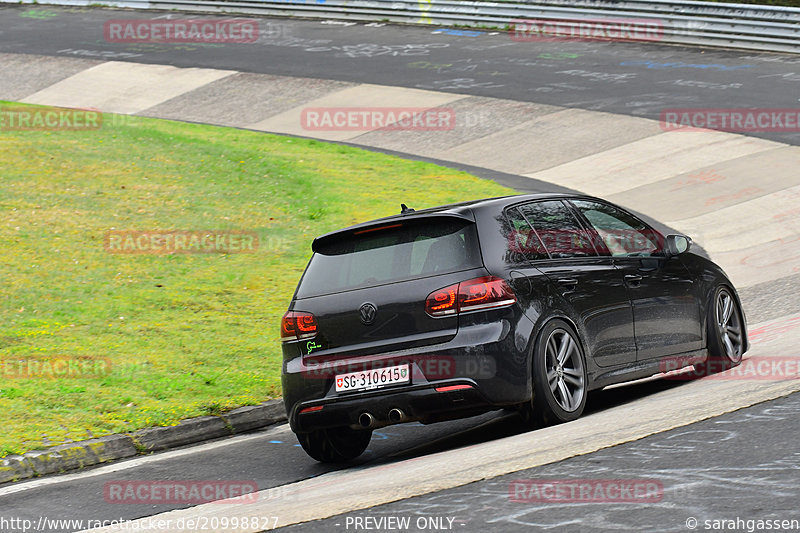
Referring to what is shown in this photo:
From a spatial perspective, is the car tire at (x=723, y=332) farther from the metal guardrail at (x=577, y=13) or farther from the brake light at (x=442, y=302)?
the metal guardrail at (x=577, y=13)

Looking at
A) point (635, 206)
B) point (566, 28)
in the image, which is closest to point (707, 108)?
point (635, 206)

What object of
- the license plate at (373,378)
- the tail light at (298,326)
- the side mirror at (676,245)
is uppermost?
the side mirror at (676,245)

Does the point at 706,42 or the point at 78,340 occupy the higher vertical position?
the point at 706,42

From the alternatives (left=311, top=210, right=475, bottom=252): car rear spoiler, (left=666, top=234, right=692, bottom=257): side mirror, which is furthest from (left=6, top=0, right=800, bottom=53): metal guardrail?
(left=311, top=210, right=475, bottom=252): car rear spoiler

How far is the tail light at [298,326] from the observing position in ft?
24.2

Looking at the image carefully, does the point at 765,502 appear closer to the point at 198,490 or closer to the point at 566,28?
the point at 198,490

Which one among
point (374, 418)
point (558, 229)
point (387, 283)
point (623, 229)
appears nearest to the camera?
point (374, 418)

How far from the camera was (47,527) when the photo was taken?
6.21 meters

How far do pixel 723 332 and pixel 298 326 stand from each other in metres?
3.65

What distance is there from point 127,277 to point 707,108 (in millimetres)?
12432

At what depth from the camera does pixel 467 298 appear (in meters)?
6.98

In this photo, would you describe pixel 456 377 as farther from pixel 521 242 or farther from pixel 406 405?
pixel 521 242

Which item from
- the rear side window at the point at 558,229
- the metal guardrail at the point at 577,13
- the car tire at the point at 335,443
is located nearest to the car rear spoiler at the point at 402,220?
the rear side window at the point at 558,229

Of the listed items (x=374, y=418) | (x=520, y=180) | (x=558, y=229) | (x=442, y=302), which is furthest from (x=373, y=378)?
(x=520, y=180)
